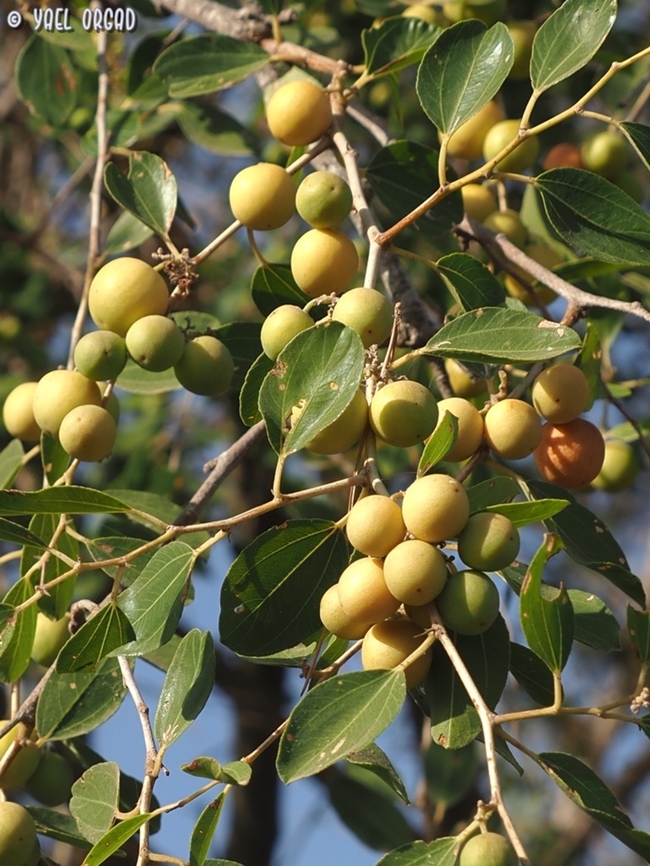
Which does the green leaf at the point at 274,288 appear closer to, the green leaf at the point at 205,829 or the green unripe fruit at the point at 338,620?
the green unripe fruit at the point at 338,620

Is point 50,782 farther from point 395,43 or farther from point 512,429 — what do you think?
point 395,43

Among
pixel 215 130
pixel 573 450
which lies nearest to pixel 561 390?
pixel 573 450

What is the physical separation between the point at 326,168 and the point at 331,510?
70 cm

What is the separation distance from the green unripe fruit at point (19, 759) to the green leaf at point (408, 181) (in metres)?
0.81

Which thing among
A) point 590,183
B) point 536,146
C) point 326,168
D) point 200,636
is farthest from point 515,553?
point 536,146

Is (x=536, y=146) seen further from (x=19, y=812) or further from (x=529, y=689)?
(x=19, y=812)

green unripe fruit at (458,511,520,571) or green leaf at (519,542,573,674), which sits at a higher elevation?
green unripe fruit at (458,511,520,571)

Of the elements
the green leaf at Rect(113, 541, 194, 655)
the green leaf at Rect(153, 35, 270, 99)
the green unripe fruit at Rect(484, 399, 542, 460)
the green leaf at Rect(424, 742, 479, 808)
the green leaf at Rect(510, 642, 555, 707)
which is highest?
the green leaf at Rect(153, 35, 270, 99)

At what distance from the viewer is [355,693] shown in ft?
2.75

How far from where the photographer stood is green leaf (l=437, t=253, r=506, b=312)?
1.19 metres

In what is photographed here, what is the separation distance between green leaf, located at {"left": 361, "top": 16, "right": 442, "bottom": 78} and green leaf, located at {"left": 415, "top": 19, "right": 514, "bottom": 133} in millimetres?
302

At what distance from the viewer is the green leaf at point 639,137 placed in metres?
1.07

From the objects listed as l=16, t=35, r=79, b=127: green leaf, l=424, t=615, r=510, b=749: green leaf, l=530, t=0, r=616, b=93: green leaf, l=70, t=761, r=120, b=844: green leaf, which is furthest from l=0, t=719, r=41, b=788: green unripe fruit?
l=16, t=35, r=79, b=127: green leaf

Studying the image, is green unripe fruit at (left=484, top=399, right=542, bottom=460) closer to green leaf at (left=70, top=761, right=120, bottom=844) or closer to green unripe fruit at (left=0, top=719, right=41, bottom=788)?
green leaf at (left=70, top=761, right=120, bottom=844)
